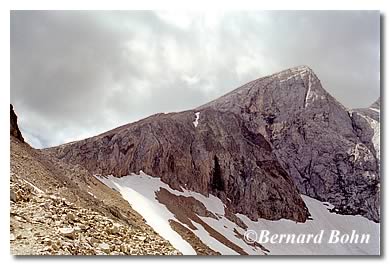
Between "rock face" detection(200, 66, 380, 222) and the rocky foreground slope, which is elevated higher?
"rock face" detection(200, 66, 380, 222)

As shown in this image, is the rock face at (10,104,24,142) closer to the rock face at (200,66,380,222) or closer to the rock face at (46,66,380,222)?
the rock face at (46,66,380,222)

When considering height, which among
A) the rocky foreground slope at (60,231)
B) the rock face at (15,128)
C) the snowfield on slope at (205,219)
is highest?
the rock face at (15,128)

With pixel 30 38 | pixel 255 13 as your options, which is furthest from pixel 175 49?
pixel 30 38

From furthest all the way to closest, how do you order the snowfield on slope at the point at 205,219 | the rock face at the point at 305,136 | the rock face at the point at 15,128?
the rock face at the point at 305,136 < the snowfield on slope at the point at 205,219 < the rock face at the point at 15,128

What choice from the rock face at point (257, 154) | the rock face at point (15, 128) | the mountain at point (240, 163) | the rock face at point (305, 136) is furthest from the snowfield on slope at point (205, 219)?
the rock face at point (15, 128)

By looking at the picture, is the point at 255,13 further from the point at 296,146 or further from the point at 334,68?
the point at 296,146

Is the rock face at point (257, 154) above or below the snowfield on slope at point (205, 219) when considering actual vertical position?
above

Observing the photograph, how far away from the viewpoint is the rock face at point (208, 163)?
77.9ft

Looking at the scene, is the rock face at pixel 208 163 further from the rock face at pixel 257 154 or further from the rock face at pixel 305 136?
the rock face at pixel 305 136

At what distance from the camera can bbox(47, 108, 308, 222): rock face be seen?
2375cm

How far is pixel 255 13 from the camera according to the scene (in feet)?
21.9

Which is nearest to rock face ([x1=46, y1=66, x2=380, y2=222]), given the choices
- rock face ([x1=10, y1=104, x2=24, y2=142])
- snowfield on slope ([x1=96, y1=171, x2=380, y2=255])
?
snowfield on slope ([x1=96, y1=171, x2=380, y2=255])

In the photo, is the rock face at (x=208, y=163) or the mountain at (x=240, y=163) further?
the rock face at (x=208, y=163)

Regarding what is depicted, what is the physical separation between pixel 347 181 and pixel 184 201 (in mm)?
9321
